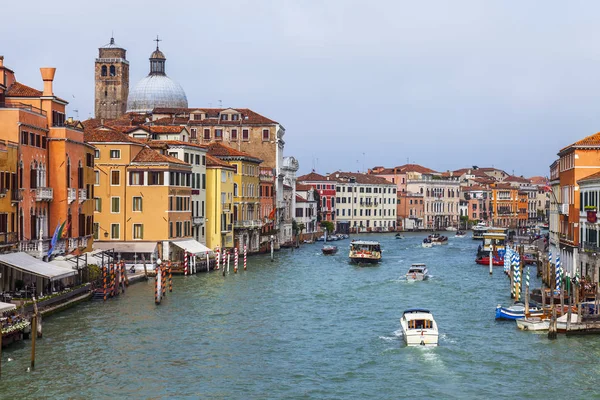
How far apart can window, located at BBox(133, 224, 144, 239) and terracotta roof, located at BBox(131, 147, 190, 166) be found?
116 inches

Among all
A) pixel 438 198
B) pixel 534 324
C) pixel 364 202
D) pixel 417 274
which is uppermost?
pixel 438 198

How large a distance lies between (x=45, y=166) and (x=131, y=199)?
1257 centimetres

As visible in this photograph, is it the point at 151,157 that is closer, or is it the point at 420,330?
the point at 420,330

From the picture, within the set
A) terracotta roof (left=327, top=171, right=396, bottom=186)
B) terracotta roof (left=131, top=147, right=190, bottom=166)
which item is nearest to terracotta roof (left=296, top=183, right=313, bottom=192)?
terracotta roof (left=327, top=171, right=396, bottom=186)

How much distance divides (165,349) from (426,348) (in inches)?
254

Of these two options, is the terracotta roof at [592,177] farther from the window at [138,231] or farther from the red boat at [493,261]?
the window at [138,231]

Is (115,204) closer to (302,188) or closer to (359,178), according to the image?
(302,188)

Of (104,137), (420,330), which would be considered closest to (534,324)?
(420,330)

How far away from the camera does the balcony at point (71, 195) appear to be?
113 ft

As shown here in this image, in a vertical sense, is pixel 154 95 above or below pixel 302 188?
above

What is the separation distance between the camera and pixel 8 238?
29.6 metres

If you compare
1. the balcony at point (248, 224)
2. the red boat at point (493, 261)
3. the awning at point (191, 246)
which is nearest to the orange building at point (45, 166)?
the awning at point (191, 246)

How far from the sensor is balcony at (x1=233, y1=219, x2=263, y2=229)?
57.6m

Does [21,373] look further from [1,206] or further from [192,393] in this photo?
[1,206]
